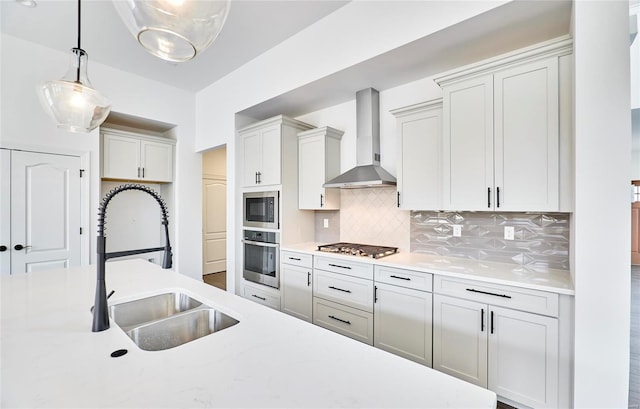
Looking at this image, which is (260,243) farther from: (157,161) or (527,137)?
(527,137)

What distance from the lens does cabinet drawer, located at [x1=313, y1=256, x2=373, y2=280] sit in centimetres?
251

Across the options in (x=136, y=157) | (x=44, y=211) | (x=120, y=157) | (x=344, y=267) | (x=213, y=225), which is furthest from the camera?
(x=213, y=225)

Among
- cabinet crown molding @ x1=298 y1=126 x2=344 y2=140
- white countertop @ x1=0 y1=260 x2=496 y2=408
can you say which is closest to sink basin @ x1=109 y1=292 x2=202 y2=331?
white countertop @ x1=0 y1=260 x2=496 y2=408

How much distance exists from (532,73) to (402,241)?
5.69 ft

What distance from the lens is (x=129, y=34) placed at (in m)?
3.03

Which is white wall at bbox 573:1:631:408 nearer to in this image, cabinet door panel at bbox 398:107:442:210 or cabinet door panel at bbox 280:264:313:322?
cabinet door panel at bbox 398:107:442:210

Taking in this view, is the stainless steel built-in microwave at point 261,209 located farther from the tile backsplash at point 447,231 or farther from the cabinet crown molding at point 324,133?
the cabinet crown molding at point 324,133

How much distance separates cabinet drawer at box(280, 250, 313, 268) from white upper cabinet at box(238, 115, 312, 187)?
0.82m

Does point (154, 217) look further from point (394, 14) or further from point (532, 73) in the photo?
point (532, 73)

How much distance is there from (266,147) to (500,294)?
2.73 meters

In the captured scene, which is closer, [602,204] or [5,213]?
[602,204]

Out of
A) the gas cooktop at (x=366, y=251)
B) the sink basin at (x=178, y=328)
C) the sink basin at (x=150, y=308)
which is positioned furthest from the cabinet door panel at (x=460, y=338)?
the sink basin at (x=150, y=308)

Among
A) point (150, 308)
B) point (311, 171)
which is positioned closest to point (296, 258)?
point (311, 171)

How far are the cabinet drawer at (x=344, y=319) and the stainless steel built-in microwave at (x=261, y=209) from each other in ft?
3.42
